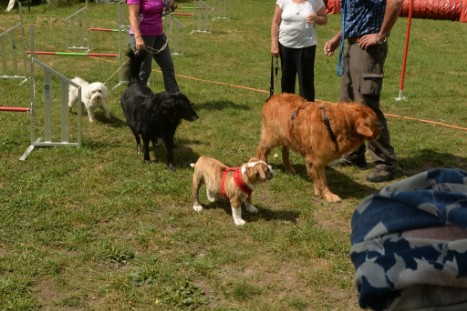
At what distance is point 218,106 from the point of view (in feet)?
27.5

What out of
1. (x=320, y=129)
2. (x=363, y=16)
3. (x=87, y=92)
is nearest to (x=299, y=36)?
(x=363, y=16)

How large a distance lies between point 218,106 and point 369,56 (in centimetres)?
349

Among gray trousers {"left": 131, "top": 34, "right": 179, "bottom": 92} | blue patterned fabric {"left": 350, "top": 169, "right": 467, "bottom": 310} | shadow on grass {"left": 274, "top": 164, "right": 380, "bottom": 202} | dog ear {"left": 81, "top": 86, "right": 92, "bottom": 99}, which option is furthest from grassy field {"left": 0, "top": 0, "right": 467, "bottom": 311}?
blue patterned fabric {"left": 350, "top": 169, "right": 467, "bottom": 310}

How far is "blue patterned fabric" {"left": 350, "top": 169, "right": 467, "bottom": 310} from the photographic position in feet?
3.67

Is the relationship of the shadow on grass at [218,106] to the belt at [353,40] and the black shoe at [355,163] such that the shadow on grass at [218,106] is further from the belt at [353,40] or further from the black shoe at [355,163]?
the belt at [353,40]

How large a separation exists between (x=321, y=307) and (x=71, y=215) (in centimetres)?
234

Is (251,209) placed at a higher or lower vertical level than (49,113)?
lower

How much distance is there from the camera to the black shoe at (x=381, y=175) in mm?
5578

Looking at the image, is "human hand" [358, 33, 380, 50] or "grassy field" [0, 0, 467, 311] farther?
"human hand" [358, 33, 380, 50]

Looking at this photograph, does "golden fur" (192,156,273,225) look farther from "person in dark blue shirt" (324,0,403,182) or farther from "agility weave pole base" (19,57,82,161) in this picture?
"agility weave pole base" (19,57,82,161)

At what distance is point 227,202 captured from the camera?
4.93 metres

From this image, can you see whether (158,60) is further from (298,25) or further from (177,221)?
(177,221)

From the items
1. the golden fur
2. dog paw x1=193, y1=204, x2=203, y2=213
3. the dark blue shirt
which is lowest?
dog paw x1=193, y1=204, x2=203, y2=213

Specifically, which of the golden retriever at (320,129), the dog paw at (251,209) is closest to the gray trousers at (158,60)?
the golden retriever at (320,129)
